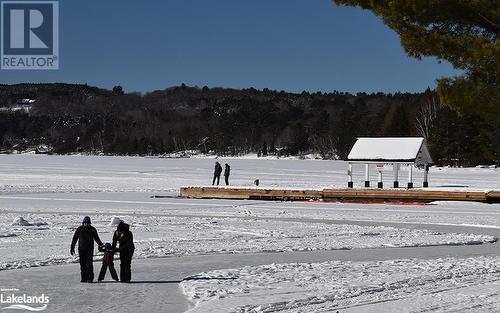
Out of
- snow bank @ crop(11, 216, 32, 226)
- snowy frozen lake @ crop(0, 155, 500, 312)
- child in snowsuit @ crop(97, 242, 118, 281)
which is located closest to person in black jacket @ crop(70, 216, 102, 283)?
child in snowsuit @ crop(97, 242, 118, 281)

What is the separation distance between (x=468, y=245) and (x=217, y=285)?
947 cm

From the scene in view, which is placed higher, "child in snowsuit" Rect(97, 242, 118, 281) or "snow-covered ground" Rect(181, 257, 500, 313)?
"child in snowsuit" Rect(97, 242, 118, 281)

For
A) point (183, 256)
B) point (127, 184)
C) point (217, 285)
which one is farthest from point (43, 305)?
point (127, 184)

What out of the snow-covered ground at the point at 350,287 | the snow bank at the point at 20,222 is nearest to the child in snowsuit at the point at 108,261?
the snow-covered ground at the point at 350,287

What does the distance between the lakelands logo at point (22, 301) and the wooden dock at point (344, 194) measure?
1081 inches

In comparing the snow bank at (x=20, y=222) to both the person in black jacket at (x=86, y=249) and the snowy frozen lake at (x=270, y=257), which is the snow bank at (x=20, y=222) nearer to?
the snowy frozen lake at (x=270, y=257)

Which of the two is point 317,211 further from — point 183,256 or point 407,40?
point 407,40

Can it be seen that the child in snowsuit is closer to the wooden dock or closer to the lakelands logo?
the lakelands logo

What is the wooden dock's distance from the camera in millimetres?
36000

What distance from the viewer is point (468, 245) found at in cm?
1959

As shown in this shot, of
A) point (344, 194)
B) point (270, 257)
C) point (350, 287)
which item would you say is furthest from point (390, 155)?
point (350, 287)

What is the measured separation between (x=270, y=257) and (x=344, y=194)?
21720 millimetres

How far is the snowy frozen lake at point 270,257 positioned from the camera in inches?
448

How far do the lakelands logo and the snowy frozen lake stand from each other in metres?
0.19
